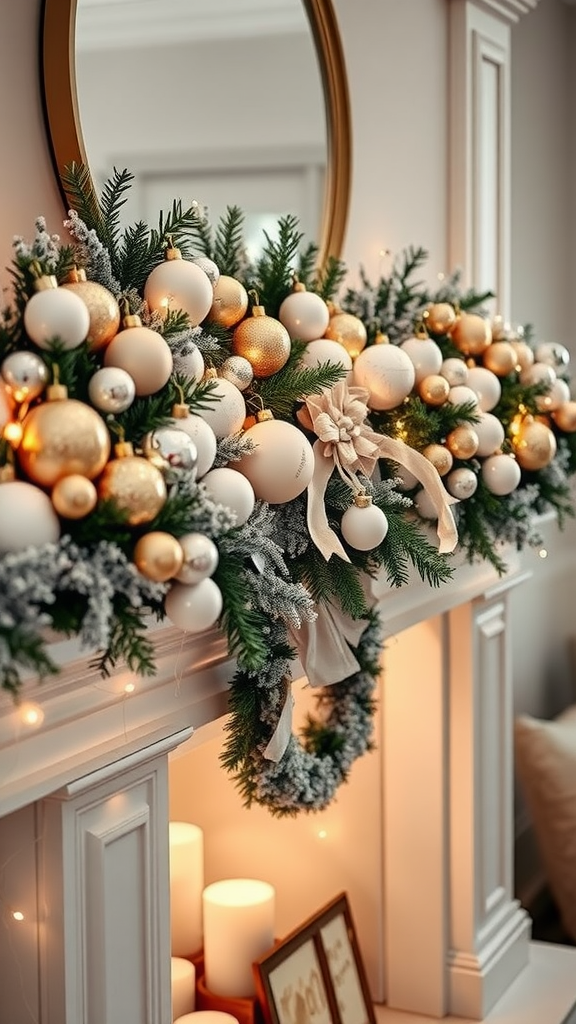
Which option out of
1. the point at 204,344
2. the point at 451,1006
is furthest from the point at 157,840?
the point at 451,1006

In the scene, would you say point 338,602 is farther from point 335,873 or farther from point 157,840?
point 335,873

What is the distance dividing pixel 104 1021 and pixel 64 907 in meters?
0.15

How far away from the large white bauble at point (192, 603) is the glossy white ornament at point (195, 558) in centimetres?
1

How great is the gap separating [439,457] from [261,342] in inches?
13.5

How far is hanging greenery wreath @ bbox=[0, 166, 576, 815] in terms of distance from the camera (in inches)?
40.5

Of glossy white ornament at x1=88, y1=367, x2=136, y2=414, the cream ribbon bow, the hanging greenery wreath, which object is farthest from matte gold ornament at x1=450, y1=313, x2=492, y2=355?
glossy white ornament at x1=88, y1=367, x2=136, y2=414

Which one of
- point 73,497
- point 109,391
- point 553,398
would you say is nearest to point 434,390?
point 553,398

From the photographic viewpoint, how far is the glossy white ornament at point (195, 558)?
1065 mm

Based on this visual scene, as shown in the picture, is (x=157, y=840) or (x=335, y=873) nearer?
(x=157, y=840)

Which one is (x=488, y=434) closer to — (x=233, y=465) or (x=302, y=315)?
(x=302, y=315)

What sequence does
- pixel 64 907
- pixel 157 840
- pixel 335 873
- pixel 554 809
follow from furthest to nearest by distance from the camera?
pixel 554 809
pixel 335 873
pixel 157 840
pixel 64 907

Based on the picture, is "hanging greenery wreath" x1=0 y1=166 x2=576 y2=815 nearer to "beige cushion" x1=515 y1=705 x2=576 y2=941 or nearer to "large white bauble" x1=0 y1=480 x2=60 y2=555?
"large white bauble" x1=0 y1=480 x2=60 y2=555

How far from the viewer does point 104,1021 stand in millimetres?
1312

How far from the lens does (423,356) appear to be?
1778 mm
